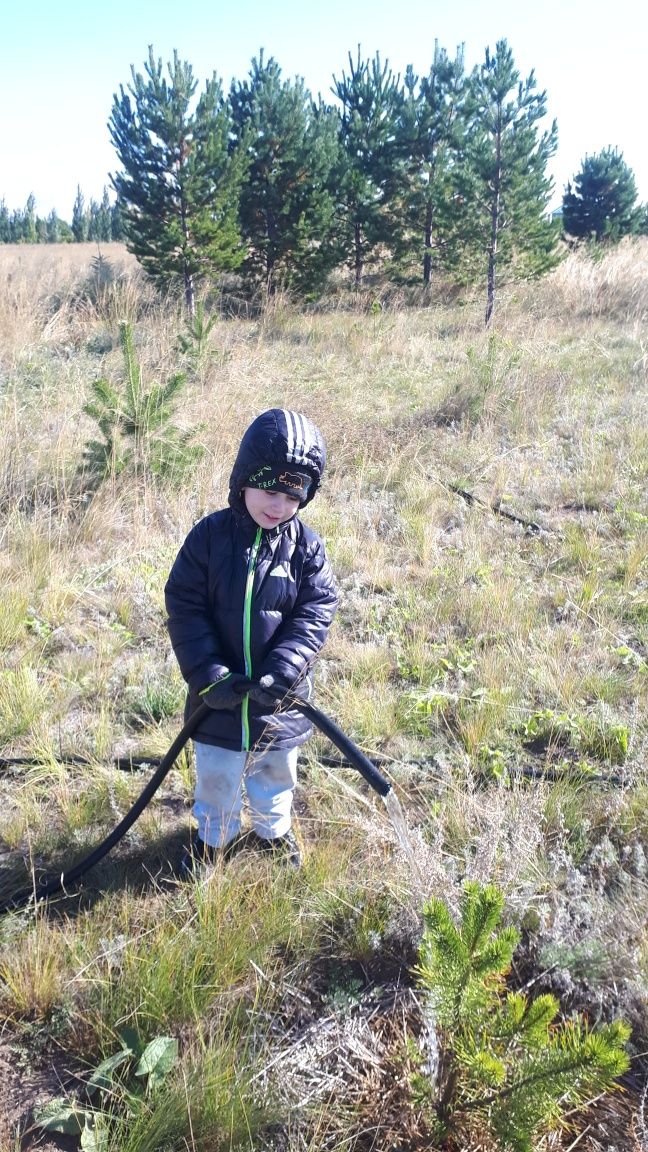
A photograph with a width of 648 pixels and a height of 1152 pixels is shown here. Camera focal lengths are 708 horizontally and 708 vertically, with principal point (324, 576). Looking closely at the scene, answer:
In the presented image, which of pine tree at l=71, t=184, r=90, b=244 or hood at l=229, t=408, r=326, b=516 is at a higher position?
pine tree at l=71, t=184, r=90, b=244

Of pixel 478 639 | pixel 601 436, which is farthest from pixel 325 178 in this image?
pixel 478 639

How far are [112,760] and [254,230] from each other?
13.2 m

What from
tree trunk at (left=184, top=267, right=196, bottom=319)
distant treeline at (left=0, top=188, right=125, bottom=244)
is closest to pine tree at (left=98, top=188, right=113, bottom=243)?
distant treeline at (left=0, top=188, right=125, bottom=244)

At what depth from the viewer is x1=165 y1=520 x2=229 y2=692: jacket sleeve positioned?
2.15m

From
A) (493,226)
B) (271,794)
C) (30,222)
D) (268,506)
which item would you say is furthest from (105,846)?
(30,222)

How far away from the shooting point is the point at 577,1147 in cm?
161

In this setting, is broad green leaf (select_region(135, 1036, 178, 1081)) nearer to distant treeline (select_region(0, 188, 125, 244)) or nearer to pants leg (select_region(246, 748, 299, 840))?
pants leg (select_region(246, 748, 299, 840))

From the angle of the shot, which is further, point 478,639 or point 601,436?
point 601,436

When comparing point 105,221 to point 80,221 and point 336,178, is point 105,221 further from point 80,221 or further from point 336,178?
point 336,178

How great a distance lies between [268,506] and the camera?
2.17 meters

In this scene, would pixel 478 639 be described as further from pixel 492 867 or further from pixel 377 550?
pixel 492 867

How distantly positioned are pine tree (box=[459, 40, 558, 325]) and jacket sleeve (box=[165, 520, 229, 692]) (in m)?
11.4

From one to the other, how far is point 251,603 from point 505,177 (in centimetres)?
1295

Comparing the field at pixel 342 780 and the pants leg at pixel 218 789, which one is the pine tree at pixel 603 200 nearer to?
the field at pixel 342 780
